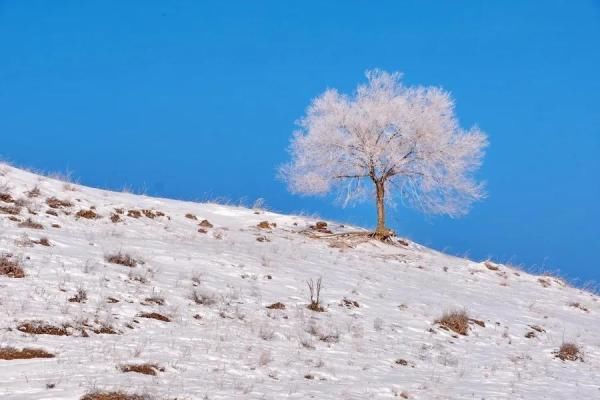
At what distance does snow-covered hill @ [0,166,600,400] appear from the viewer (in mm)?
7469

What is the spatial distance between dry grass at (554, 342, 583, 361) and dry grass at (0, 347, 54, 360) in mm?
9462

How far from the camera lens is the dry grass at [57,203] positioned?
18938mm

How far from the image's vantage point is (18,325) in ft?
26.7

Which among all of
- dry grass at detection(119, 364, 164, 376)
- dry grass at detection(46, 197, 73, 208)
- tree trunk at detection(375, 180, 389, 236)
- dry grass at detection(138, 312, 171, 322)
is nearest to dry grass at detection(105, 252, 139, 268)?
dry grass at detection(138, 312, 171, 322)

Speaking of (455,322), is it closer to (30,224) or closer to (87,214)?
(30,224)

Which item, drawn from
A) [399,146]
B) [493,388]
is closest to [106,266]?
[493,388]

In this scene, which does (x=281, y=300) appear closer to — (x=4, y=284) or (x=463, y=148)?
(x=4, y=284)

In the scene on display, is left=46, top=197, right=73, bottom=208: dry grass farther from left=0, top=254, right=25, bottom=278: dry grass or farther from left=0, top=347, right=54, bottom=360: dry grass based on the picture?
left=0, top=347, right=54, bottom=360: dry grass

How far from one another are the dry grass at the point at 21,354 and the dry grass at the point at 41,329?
77 centimetres

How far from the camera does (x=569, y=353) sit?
41.9ft

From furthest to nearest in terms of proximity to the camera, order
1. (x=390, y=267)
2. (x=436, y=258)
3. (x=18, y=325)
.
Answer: (x=436, y=258), (x=390, y=267), (x=18, y=325)

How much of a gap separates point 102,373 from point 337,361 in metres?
3.56

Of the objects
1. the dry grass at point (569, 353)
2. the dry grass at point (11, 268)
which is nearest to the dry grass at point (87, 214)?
the dry grass at point (11, 268)

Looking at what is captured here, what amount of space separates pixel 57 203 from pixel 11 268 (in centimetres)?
907
